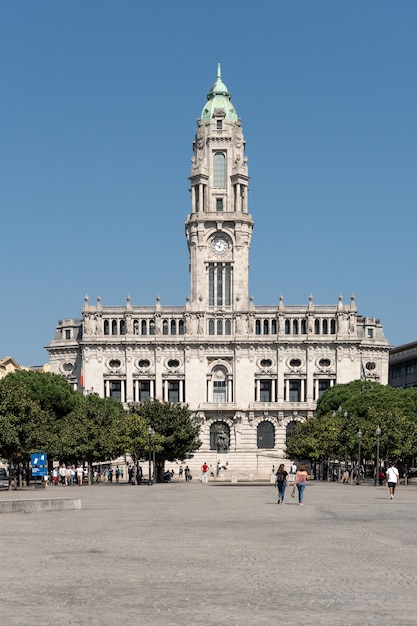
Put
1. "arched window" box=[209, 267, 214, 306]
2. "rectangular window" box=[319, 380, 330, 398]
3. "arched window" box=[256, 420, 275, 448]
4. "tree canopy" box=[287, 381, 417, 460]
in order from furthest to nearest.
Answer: "arched window" box=[209, 267, 214, 306]
"rectangular window" box=[319, 380, 330, 398]
"arched window" box=[256, 420, 275, 448]
"tree canopy" box=[287, 381, 417, 460]

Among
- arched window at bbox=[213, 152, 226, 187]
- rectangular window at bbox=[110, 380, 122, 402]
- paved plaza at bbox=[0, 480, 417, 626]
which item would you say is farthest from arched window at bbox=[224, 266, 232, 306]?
paved plaza at bbox=[0, 480, 417, 626]

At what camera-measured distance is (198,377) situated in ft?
534

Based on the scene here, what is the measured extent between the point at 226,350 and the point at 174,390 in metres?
10.9

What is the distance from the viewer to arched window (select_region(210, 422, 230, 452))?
160 m

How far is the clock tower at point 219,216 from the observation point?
164 meters

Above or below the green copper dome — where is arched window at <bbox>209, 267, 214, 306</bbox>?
below

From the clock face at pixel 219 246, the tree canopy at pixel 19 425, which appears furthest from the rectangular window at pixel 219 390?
the tree canopy at pixel 19 425

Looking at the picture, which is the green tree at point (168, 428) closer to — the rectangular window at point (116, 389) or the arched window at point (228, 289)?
the rectangular window at point (116, 389)

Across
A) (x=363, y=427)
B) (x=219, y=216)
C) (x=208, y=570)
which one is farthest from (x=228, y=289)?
(x=208, y=570)

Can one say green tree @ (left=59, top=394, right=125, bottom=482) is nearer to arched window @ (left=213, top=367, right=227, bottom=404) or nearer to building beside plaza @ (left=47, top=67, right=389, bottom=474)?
building beside plaza @ (left=47, top=67, right=389, bottom=474)

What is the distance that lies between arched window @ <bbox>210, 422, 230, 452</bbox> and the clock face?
1128 inches

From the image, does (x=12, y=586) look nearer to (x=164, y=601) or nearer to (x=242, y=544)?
(x=164, y=601)

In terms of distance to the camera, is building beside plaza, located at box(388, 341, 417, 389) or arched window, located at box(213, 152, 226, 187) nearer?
arched window, located at box(213, 152, 226, 187)

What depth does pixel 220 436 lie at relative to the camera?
16038 centimetres
